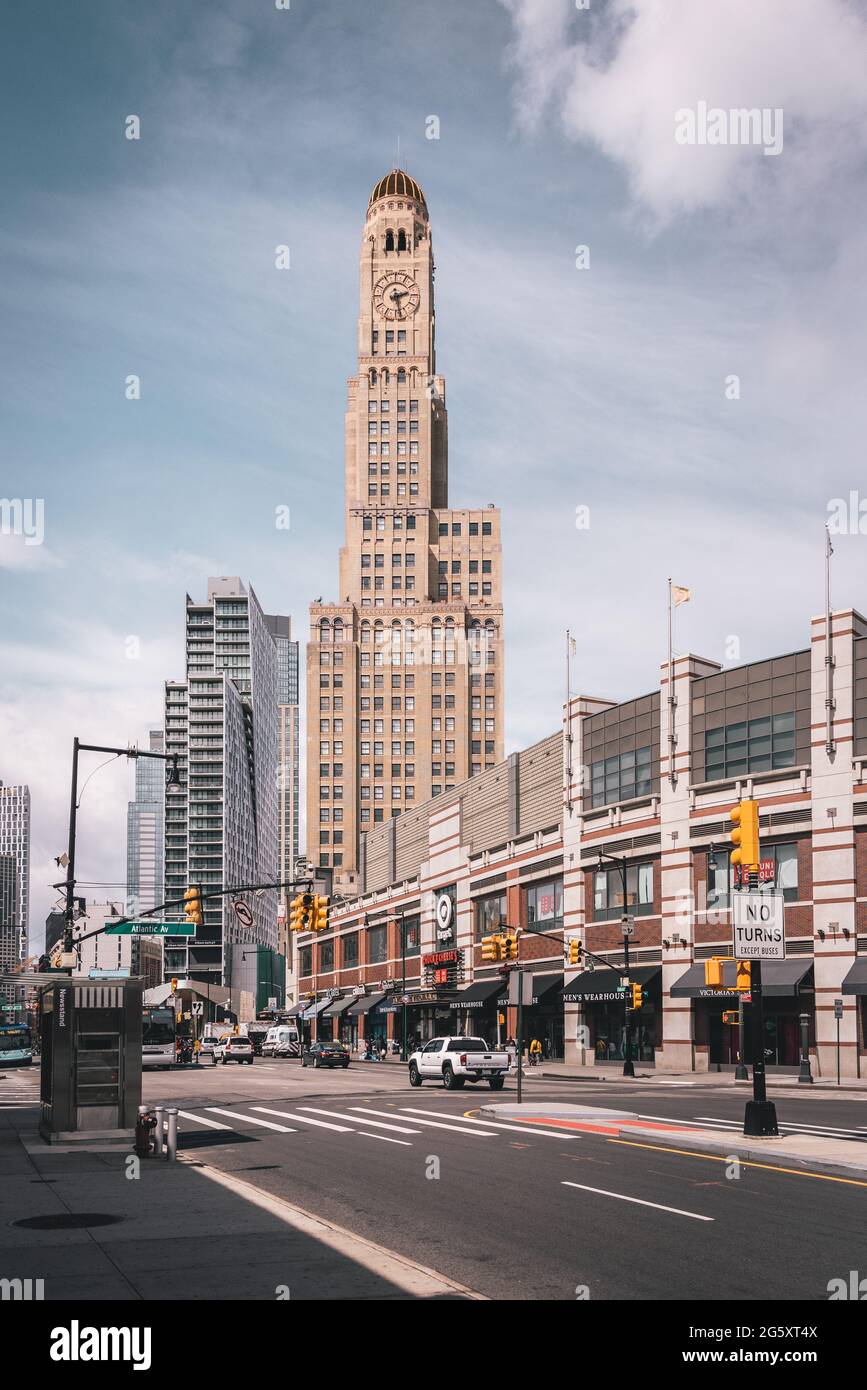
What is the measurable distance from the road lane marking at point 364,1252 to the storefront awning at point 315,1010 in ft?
318

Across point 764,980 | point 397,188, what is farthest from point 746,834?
point 397,188

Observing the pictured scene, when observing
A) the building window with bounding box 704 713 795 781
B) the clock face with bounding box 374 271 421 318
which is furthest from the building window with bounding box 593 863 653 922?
the clock face with bounding box 374 271 421 318

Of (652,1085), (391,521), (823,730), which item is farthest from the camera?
(391,521)

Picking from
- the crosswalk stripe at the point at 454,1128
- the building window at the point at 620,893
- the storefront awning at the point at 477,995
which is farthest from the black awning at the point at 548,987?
the crosswalk stripe at the point at 454,1128

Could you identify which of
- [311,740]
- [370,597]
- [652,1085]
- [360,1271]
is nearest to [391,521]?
[370,597]

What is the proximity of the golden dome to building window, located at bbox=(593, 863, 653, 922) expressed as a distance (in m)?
123

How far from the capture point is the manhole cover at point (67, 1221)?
49.8ft

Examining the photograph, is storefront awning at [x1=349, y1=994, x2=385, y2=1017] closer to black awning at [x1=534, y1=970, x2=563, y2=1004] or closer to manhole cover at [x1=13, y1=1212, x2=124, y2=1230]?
black awning at [x1=534, y1=970, x2=563, y2=1004]

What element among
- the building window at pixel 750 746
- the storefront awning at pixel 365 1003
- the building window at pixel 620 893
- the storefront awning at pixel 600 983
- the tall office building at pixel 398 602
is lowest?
the storefront awning at pixel 365 1003

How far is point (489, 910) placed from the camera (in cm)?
8156

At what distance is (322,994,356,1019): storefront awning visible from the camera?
105975 millimetres

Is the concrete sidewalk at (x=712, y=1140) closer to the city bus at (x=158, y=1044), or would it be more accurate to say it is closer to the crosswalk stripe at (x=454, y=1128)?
the crosswalk stripe at (x=454, y=1128)
